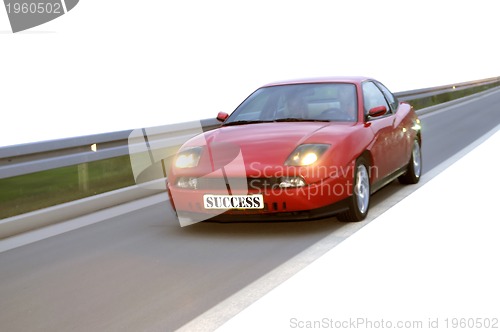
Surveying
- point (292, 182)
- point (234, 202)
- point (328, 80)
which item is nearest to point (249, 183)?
point (234, 202)

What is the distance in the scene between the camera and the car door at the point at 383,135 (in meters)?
7.59

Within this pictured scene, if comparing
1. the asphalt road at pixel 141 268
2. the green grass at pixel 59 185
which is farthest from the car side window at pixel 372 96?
the green grass at pixel 59 185

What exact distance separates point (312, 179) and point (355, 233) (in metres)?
0.63

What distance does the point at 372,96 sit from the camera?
8.41m

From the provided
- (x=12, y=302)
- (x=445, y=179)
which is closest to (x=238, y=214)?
(x=12, y=302)

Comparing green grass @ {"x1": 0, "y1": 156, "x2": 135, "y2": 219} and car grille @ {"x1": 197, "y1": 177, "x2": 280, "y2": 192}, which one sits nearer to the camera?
car grille @ {"x1": 197, "y1": 177, "x2": 280, "y2": 192}

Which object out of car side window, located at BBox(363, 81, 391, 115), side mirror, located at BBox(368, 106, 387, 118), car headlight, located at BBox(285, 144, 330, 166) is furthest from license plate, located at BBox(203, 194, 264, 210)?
car side window, located at BBox(363, 81, 391, 115)

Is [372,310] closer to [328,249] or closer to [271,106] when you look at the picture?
[328,249]

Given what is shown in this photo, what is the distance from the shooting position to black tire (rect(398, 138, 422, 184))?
9.14 m

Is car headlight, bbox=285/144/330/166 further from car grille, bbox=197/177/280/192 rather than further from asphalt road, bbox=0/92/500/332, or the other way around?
asphalt road, bbox=0/92/500/332

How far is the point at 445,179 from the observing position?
9469mm

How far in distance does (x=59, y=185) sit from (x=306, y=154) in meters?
5.25

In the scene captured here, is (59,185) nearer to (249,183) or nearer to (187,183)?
(187,183)

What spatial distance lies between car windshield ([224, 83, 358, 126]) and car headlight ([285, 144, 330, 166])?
38.6 inches
